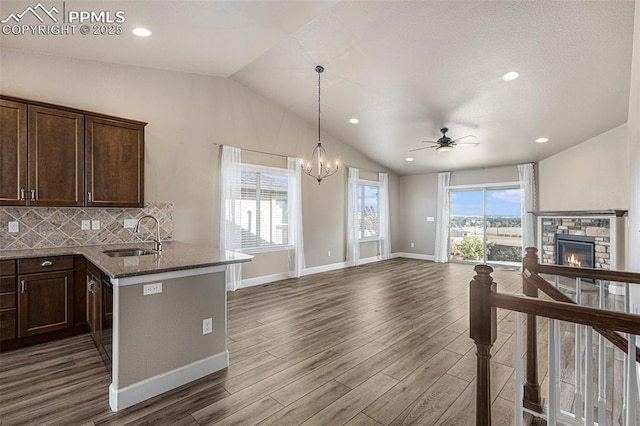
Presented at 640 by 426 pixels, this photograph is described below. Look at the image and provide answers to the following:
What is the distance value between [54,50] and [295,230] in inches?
175

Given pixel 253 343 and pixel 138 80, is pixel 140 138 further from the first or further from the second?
pixel 253 343

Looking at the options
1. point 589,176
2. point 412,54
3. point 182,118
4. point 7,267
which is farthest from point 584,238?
point 7,267

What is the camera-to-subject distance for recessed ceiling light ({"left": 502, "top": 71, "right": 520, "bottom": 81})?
161 inches

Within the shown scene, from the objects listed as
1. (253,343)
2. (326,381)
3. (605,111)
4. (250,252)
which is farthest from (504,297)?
(605,111)

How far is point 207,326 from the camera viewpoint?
2.62 meters

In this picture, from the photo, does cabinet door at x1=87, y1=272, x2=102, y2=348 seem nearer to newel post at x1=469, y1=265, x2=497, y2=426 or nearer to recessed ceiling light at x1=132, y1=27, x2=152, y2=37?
recessed ceiling light at x1=132, y1=27, x2=152, y2=37

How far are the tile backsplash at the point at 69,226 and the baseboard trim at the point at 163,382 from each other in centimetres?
231

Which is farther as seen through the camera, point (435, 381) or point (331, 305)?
point (331, 305)

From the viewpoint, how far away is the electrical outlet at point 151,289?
7.48 feet

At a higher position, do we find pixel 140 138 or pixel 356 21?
pixel 356 21

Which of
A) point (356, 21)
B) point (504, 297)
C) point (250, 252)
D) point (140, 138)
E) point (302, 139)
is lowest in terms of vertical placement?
point (250, 252)

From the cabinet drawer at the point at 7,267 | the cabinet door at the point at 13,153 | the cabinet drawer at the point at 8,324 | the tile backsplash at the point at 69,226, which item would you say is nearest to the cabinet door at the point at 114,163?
the tile backsplash at the point at 69,226

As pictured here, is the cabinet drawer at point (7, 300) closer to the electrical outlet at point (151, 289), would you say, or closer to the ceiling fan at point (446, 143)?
the electrical outlet at point (151, 289)

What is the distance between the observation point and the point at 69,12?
2.84 m
